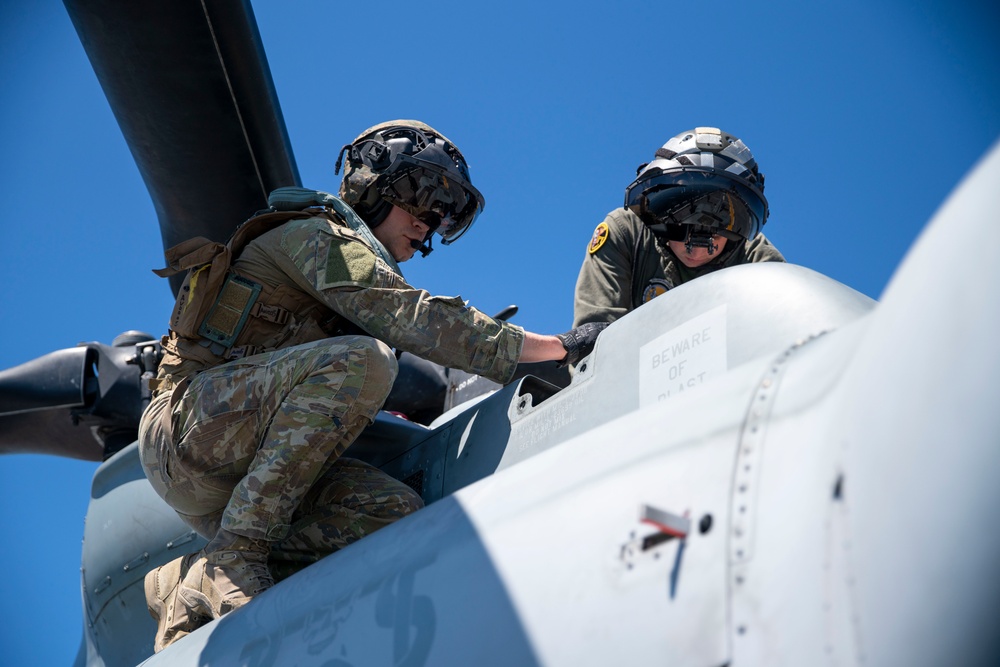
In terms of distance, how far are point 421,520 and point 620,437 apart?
65cm

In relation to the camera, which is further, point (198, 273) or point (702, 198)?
point (702, 198)

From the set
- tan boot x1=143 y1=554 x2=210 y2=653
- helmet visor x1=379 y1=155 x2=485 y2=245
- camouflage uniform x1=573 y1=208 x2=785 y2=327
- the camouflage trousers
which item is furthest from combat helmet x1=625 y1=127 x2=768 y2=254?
tan boot x1=143 y1=554 x2=210 y2=653

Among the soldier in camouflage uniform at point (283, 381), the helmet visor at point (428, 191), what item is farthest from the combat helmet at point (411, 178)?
the soldier in camouflage uniform at point (283, 381)

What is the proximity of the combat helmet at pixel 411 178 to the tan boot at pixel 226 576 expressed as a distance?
58.8 inches

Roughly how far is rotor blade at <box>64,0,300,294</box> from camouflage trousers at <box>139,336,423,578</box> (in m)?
1.67

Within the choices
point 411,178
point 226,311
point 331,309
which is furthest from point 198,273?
point 411,178

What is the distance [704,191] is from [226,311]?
188 cm

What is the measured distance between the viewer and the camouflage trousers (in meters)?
3.22

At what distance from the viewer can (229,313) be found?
362cm

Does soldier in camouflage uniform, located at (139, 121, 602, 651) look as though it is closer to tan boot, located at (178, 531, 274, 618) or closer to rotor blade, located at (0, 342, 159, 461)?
tan boot, located at (178, 531, 274, 618)

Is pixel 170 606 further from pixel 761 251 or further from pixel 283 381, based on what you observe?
pixel 761 251

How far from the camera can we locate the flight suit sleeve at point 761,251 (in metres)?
4.49

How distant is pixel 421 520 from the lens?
8.36 feet

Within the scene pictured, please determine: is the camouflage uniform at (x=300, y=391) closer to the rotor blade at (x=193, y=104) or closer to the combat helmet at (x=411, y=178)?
the combat helmet at (x=411, y=178)
